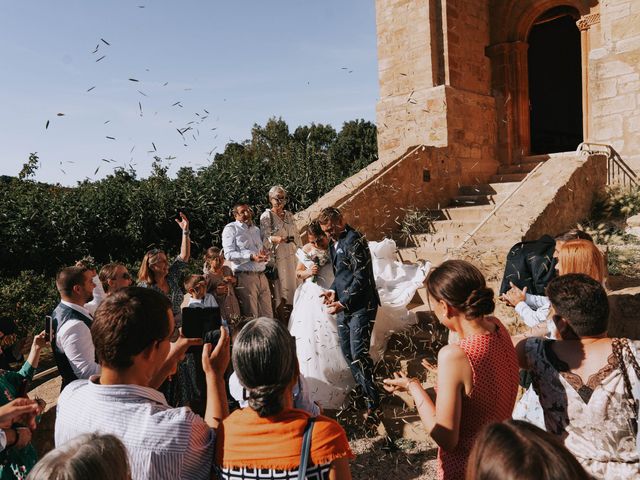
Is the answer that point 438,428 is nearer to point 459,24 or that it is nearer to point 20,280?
point 20,280

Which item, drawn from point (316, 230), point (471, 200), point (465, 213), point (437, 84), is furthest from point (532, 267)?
point (437, 84)

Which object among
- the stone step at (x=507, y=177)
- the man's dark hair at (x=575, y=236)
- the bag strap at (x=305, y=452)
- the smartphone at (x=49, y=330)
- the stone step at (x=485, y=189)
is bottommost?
the bag strap at (x=305, y=452)

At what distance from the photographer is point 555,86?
16797mm

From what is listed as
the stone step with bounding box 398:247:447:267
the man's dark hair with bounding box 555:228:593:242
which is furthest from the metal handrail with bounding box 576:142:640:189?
the man's dark hair with bounding box 555:228:593:242

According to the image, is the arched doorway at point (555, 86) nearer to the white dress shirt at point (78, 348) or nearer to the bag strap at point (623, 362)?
the bag strap at point (623, 362)

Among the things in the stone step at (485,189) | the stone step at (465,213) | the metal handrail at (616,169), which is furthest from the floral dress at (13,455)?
the metal handrail at (616,169)

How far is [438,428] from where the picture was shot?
1981 millimetres

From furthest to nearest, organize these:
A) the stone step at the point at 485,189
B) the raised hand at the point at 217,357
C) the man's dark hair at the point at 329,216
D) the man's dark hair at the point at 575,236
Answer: the stone step at the point at 485,189, the man's dark hair at the point at 329,216, the man's dark hair at the point at 575,236, the raised hand at the point at 217,357

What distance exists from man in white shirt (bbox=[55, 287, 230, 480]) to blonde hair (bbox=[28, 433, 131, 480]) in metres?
0.30

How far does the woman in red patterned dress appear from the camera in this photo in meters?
1.99

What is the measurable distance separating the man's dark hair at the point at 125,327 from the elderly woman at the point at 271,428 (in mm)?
323

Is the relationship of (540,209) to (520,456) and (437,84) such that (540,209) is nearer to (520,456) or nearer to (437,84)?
(437,84)

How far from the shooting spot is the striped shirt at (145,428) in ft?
5.31

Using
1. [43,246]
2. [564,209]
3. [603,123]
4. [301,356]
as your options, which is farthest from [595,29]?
[43,246]
